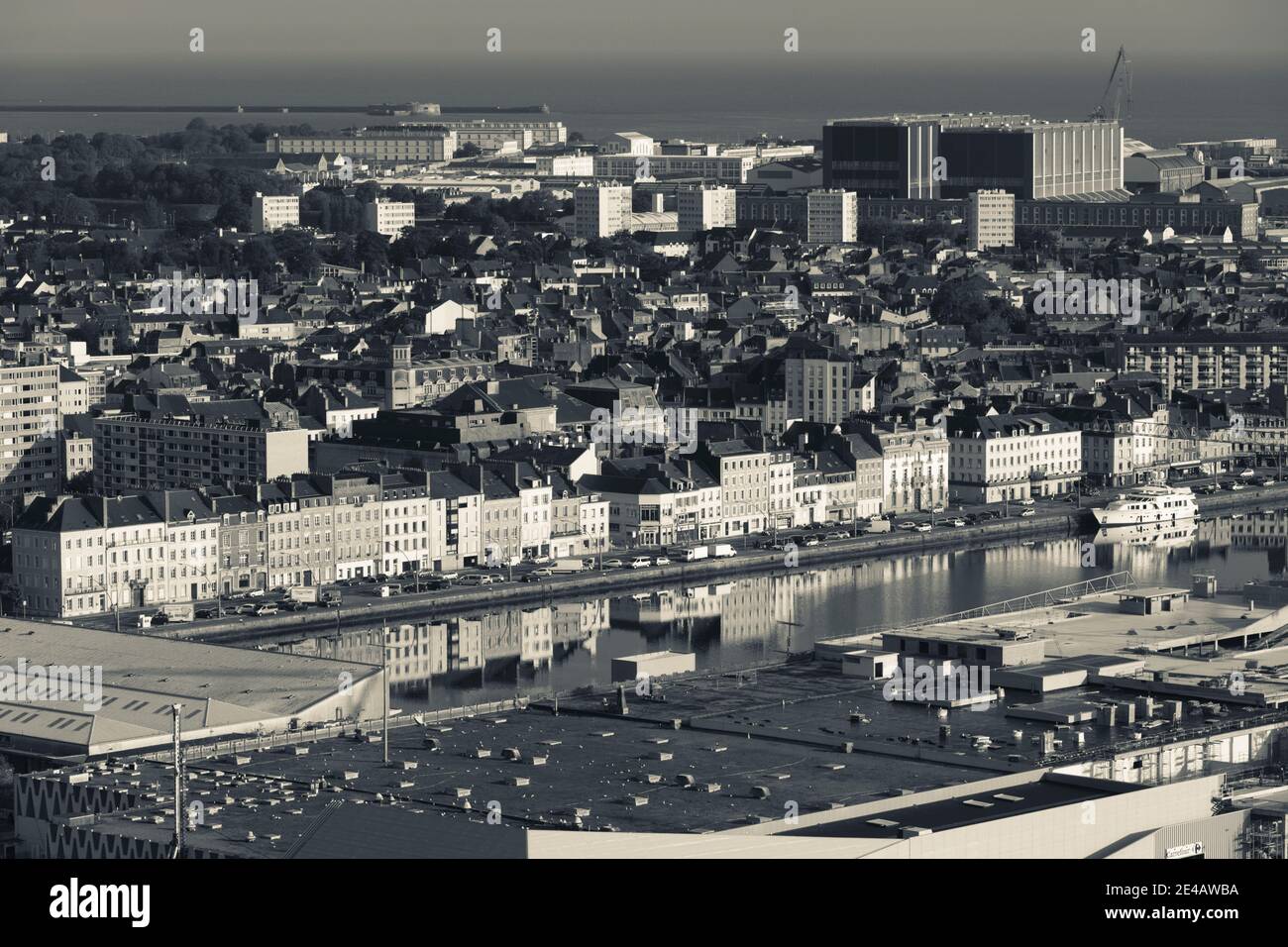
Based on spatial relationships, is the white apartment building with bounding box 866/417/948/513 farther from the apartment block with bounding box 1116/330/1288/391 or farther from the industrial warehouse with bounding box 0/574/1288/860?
the industrial warehouse with bounding box 0/574/1288/860

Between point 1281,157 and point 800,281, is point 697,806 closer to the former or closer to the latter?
point 800,281

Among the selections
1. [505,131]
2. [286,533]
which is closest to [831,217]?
[505,131]

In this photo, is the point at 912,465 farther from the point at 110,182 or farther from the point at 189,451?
the point at 110,182

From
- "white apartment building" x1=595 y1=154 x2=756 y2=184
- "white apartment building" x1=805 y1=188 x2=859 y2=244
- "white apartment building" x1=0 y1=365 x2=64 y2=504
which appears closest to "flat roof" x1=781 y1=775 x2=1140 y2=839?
"white apartment building" x1=0 y1=365 x2=64 y2=504

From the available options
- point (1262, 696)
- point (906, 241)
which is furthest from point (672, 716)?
point (906, 241)

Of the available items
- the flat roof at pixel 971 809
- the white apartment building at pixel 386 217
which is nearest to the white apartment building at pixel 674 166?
the white apartment building at pixel 386 217
